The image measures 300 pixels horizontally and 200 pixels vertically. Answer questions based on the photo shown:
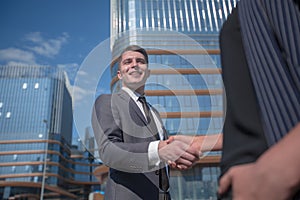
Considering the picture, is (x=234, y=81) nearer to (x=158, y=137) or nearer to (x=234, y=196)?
(x=234, y=196)

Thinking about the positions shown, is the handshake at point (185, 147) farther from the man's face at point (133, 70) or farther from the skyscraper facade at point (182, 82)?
the man's face at point (133, 70)

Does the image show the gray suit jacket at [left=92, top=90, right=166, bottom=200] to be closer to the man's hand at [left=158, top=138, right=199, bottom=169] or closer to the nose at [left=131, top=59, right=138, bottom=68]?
the man's hand at [left=158, top=138, right=199, bottom=169]

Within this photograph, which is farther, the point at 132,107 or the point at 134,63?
the point at 134,63

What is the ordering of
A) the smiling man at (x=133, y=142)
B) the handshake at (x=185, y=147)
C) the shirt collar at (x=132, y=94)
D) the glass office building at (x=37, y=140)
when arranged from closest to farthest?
the handshake at (x=185, y=147) → the smiling man at (x=133, y=142) → the shirt collar at (x=132, y=94) → the glass office building at (x=37, y=140)

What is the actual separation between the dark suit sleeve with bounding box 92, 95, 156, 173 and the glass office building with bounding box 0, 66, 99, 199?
4642 centimetres

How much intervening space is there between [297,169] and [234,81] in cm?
21

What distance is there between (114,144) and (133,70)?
482mm

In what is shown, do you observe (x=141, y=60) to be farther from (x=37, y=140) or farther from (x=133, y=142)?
(x=37, y=140)

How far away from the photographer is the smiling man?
3.26 feet

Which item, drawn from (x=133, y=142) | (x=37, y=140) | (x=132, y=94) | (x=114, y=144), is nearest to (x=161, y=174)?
(x=133, y=142)

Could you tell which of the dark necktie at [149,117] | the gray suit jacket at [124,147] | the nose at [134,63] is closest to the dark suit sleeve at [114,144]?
the gray suit jacket at [124,147]

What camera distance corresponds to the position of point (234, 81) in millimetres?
468

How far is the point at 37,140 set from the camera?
51688mm

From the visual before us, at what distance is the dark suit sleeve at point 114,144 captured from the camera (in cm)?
100
